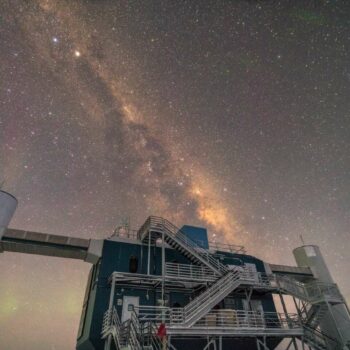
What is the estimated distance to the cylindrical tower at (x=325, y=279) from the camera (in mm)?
26422

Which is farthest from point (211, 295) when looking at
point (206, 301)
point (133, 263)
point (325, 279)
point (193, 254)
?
point (325, 279)

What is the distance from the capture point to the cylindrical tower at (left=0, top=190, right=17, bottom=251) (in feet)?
69.7

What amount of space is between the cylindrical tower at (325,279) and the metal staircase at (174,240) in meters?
13.7

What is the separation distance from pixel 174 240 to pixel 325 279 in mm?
20603

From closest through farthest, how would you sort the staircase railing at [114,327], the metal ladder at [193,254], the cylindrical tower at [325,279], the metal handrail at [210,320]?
1. the staircase railing at [114,327]
2. the metal handrail at [210,320]
3. the metal ladder at [193,254]
4. the cylindrical tower at [325,279]

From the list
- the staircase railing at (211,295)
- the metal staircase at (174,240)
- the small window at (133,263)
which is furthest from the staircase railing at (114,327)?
the metal staircase at (174,240)

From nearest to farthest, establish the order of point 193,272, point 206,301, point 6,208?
point 206,301
point 6,208
point 193,272

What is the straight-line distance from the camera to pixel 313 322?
23.9 m

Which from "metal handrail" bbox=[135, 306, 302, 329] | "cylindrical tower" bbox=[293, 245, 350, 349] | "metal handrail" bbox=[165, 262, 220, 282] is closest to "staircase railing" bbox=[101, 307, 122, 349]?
"metal handrail" bbox=[135, 306, 302, 329]

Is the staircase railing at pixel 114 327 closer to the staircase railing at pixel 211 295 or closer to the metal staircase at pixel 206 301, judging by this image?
the metal staircase at pixel 206 301

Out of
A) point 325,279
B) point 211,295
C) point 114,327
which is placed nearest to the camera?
point 114,327

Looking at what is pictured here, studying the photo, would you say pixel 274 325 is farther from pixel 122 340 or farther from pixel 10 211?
pixel 10 211

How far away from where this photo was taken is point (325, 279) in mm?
29891

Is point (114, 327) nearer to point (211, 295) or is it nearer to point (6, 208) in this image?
point (211, 295)
